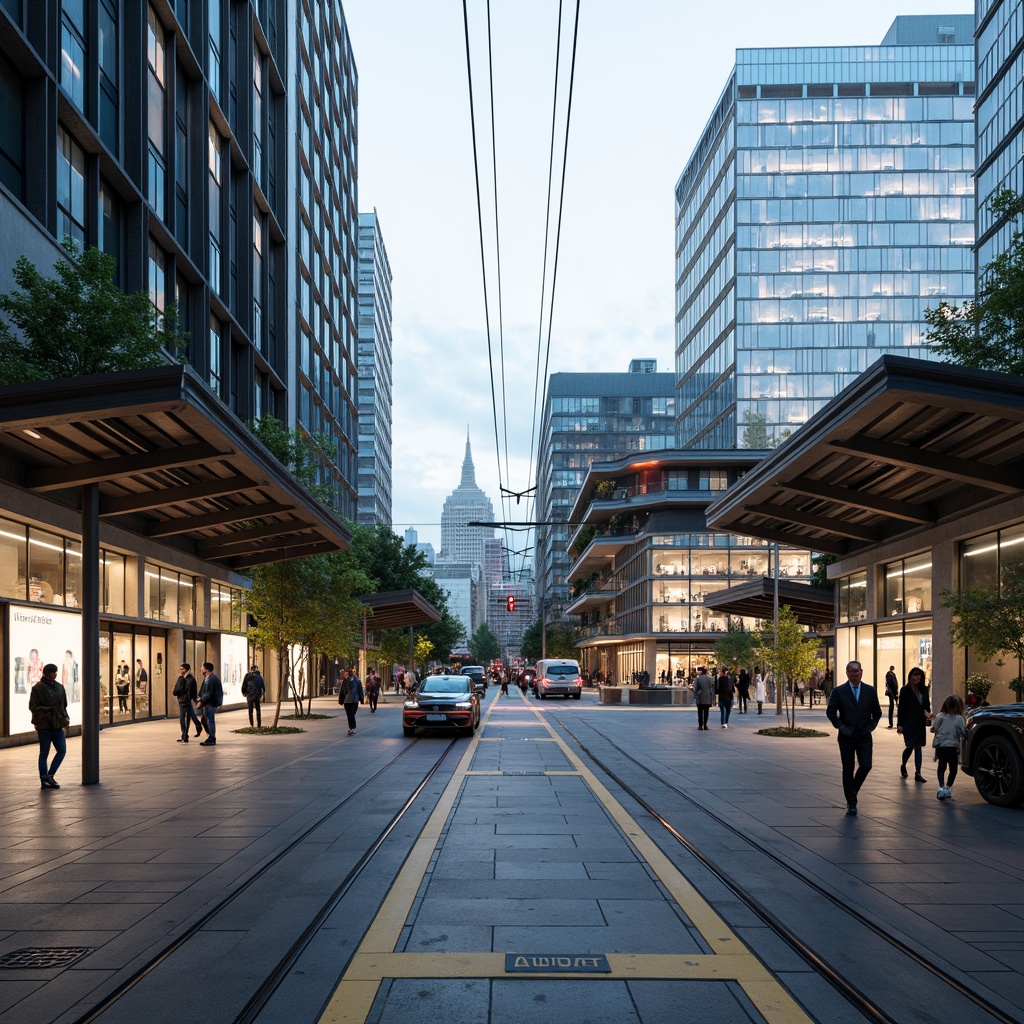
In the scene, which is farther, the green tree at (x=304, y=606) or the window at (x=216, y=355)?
the window at (x=216, y=355)

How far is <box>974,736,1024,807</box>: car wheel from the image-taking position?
13.2 metres

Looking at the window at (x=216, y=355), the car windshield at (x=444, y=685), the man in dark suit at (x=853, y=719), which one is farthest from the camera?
the window at (x=216, y=355)

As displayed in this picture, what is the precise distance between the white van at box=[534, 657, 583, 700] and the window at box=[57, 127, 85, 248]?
39.1m

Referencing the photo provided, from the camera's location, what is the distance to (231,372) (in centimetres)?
4028

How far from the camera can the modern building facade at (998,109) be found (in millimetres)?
53812

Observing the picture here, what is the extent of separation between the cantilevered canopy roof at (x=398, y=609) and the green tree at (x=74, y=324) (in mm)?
25457

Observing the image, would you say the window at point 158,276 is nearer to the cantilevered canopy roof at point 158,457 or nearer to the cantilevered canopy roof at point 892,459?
the cantilevered canopy roof at point 158,457

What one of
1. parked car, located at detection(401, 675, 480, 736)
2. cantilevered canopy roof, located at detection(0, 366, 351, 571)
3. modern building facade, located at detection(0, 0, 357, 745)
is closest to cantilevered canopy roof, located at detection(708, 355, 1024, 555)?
parked car, located at detection(401, 675, 480, 736)

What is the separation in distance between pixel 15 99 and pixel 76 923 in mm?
19947

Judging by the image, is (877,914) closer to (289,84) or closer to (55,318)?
(55,318)

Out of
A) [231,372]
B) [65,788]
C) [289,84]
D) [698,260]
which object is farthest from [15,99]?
[698,260]

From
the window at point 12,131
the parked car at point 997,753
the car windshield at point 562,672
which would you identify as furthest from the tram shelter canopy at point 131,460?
the car windshield at point 562,672

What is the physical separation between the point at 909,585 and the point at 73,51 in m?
24.5

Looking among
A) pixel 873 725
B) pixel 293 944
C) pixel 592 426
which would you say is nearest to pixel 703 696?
pixel 873 725
